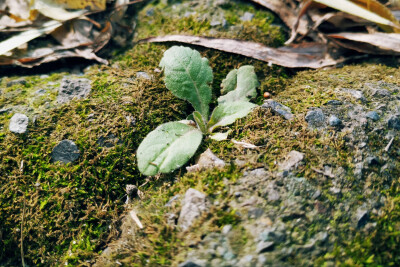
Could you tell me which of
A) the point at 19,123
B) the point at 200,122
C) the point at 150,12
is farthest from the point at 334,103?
the point at 19,123

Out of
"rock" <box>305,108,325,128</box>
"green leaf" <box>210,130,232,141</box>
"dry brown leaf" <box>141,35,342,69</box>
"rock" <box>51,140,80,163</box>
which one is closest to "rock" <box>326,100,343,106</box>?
"rock" <box>305,108,325,128</box>

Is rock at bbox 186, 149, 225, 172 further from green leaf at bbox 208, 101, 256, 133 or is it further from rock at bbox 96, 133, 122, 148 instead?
rock at bbox 96, 133, 122, 148

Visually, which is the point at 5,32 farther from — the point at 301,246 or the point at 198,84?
the point at 301,246

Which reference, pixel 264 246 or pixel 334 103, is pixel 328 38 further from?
pixel 264 246

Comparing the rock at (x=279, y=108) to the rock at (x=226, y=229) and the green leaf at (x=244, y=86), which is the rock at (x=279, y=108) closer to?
the green leaf at (x=244, y=86)

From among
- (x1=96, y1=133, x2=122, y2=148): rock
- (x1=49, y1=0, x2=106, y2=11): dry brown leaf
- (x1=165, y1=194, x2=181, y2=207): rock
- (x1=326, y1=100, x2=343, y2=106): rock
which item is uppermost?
(x1=49, y1=0, x2=106, y2=11): dry brown leaf

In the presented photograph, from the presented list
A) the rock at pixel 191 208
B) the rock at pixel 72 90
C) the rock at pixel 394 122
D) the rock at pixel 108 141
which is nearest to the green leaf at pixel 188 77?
the rock at pixel 108 141
